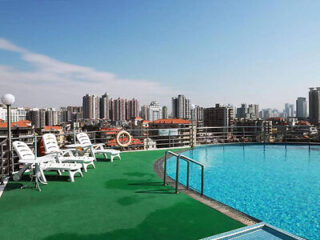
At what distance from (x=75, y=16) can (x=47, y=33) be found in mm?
2213

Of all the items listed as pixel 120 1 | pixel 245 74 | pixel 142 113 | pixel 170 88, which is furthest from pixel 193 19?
pixel 142 113

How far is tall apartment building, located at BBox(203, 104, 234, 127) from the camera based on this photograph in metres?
74.1

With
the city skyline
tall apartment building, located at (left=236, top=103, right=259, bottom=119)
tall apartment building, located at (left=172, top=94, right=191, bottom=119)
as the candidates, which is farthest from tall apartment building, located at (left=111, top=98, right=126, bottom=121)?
the city skyline

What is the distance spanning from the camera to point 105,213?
10.1ft

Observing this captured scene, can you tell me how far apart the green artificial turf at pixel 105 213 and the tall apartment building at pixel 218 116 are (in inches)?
2824

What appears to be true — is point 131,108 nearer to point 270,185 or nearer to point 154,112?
point 154,112

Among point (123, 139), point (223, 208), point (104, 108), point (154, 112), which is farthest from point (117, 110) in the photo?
point (223, 208)

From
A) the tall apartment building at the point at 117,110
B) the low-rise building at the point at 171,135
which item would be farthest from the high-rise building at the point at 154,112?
the low-rise building at the point at 171,135

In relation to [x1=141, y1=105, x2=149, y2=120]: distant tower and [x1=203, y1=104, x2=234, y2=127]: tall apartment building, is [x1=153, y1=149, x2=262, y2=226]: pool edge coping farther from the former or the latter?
[x1=141, y1=105, x2=149, y2=120]: distant tower

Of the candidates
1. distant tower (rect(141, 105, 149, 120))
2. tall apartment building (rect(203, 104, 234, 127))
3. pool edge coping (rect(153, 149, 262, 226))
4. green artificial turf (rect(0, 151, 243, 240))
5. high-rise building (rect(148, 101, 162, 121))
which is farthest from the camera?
high-rise building (rect(148, 101, 162, 121))

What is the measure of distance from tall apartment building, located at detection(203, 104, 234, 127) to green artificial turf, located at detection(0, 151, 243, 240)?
235ft

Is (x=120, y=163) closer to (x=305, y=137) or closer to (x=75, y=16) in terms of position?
(x=75, y=16)

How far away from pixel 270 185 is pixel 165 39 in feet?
31.3

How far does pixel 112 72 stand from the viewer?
18719 millimetres
